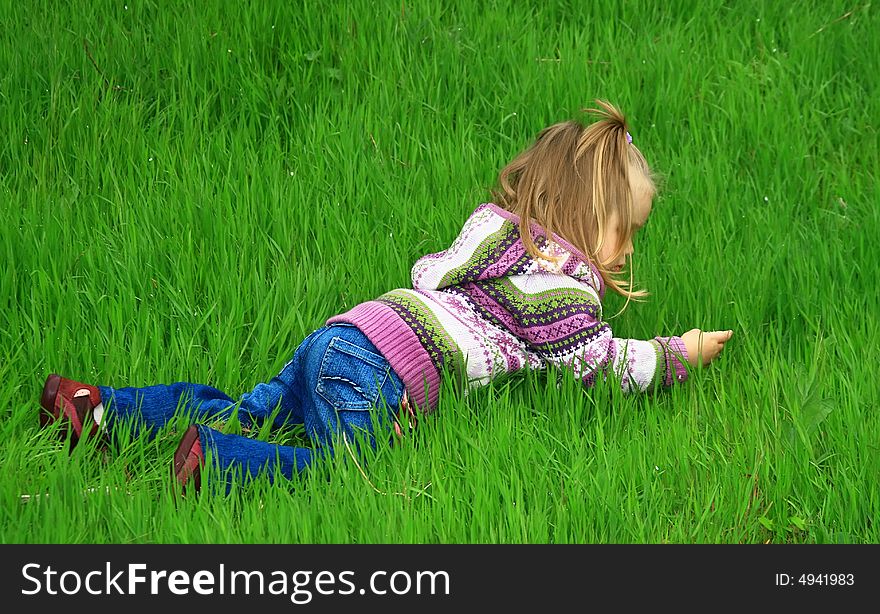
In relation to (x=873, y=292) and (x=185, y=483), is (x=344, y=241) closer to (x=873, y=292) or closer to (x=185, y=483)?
(x=185, y=483)

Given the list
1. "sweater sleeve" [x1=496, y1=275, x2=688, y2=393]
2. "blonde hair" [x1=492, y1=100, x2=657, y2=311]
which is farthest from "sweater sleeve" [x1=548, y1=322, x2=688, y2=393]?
"blonde hair" [x1=492, y1=100, x2=657, y2=311]

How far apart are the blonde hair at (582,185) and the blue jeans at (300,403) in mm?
592

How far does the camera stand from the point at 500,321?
2.92 m

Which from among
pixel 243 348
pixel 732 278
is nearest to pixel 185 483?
pixel 243 348

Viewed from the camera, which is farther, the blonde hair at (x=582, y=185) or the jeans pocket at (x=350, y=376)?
the blonde hair at (x=582, y=185)

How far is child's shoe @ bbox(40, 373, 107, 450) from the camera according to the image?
2713 millimetres

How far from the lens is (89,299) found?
318 centimetres

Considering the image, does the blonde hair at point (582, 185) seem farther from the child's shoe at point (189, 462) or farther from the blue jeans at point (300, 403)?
the child's shoe at point (189, 462)

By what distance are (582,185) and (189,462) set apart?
1303mm

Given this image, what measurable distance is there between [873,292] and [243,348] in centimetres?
→ 199

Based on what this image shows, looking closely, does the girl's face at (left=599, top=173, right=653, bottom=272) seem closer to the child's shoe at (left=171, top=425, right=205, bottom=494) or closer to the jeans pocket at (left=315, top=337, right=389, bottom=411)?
the jeans pocket at (left=315, top=337, right=389, bottom=411)

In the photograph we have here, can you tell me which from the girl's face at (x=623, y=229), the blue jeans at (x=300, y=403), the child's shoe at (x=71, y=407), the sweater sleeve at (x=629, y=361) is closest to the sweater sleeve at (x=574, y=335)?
the sweater sleeve at (x=629, y=361)

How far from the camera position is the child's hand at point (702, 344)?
118 inches

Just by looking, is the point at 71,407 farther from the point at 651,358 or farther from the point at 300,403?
the point at 651,358
